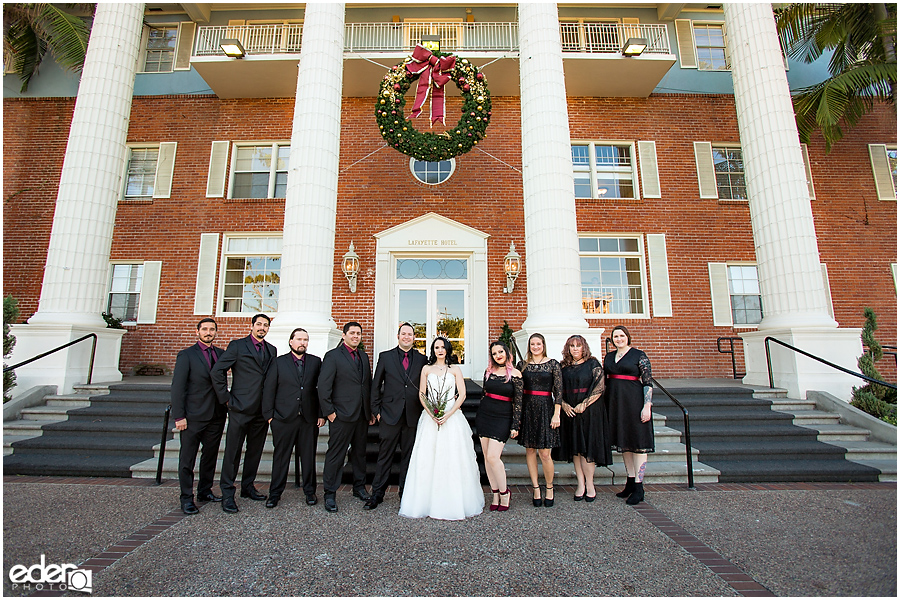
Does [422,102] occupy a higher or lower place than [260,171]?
lower

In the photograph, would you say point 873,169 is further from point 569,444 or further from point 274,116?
point 274,116

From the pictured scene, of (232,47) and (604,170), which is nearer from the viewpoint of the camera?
(232,47)

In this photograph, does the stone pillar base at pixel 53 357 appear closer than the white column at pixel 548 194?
No

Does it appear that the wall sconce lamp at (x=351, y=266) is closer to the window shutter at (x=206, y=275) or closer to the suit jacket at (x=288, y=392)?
the window shutter at (x=206, y=275)

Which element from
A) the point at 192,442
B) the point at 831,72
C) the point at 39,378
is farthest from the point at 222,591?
the point at 831,72

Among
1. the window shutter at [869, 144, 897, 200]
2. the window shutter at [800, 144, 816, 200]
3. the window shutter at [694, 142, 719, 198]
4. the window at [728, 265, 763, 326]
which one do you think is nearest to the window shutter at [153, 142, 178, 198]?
the window shutter at [694, 142, 719, 198]

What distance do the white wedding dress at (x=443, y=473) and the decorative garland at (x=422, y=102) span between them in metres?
5.31

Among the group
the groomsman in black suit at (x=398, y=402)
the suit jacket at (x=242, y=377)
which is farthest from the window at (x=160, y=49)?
the groomsman in black suit at (x=398, y=402)

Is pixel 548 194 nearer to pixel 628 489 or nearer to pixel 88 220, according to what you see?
pixel 628 489

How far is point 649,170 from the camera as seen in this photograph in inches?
447

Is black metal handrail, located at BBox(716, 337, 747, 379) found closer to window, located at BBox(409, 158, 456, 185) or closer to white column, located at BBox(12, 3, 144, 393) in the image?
window, located at BBox(409, 158, 456, 185)

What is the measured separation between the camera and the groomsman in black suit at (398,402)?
435 cm

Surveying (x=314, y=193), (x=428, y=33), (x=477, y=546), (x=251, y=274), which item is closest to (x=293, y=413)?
(x=477, y=546)

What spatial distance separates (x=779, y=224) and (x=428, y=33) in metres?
9.50
